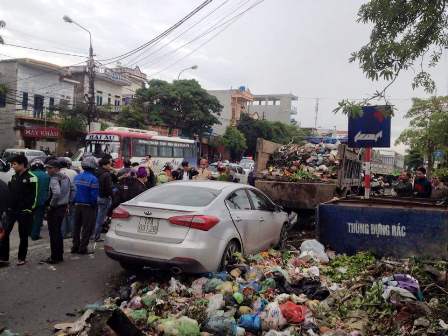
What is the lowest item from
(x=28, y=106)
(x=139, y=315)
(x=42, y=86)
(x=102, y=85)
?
(x=139, y=315)

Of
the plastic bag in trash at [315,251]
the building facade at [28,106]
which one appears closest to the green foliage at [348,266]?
the plastic bag in trash at [315,251]

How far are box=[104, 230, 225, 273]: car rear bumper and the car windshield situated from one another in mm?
671

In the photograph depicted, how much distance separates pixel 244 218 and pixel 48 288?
9.66ft

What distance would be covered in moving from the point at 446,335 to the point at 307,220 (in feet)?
22.1

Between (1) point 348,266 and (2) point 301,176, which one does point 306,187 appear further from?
(1) point 348,266

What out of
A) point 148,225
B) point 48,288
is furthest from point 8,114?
point 148,225

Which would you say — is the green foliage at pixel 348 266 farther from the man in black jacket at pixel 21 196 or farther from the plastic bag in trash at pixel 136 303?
the man in black jacket at pixel 21 196

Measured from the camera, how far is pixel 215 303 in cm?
495

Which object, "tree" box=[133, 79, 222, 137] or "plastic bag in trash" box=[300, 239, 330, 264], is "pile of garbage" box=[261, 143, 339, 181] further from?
"tree" box=[133, 79, 222, 137]

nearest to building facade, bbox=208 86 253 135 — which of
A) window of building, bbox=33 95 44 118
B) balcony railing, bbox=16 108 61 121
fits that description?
balcony railing, bbox=16 108 61 121

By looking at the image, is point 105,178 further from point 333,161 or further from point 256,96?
point 256,96

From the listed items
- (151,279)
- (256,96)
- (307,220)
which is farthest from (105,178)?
(256,96)

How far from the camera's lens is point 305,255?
7.18 metres

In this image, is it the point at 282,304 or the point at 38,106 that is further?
the point at 38,106
